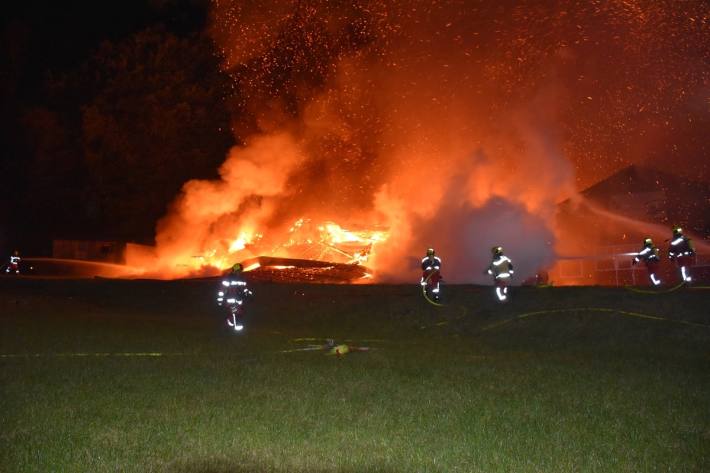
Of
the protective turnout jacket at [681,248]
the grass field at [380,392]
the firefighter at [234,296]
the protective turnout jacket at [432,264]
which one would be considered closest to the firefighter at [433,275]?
the protective turnout jacket at [432,264]

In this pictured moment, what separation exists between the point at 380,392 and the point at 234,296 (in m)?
10.2

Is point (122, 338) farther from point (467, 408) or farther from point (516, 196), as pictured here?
point (516, 196)

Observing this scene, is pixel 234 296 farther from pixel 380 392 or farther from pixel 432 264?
pixel 380 392

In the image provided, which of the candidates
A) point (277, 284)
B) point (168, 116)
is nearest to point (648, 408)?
point (277, 284)

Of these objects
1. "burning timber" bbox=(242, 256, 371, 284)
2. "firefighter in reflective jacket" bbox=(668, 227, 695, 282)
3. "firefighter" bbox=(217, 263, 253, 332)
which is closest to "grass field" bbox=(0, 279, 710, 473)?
"firefighter" bbox=(217, 263, 253, 332)

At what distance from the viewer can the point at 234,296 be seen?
19.9 m

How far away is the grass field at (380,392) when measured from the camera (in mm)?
6996

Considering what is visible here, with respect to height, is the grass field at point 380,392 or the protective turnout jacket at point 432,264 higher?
the protective turnout jacket at point 432,264

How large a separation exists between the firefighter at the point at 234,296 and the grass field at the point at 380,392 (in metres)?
0.64

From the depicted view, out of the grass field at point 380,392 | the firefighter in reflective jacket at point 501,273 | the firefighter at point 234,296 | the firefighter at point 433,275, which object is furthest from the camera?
the firefighter at point 433,275

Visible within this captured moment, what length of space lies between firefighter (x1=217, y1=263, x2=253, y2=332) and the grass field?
0.64m

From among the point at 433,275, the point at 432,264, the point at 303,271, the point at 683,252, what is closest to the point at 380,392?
the point at 433,275

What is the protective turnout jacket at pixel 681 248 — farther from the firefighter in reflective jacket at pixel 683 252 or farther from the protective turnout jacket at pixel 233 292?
the protective turnout jacket at pixel 233 292

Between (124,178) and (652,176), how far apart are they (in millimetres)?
33011
